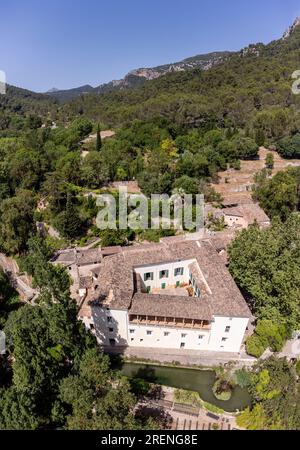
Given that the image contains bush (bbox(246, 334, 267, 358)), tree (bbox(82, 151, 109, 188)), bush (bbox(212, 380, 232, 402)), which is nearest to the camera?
bush (bbox(212, 380, 232, 402))

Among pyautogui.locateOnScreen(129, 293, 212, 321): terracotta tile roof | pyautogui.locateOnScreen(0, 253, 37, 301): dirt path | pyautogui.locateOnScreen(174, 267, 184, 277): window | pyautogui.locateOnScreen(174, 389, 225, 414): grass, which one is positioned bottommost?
pyautogui.locateOnScreen(174, 389, 225, 414): grass

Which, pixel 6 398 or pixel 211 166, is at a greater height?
pixel 211 166

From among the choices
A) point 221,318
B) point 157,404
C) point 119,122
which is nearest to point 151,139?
point 119,122

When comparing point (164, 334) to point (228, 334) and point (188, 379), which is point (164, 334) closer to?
point (188, 379)

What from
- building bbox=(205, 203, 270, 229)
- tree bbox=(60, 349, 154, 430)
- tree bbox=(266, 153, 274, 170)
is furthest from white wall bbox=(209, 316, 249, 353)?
tree bbox=(266, 153, 274, 170)

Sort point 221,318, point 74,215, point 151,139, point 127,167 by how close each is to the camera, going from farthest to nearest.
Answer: point 151,139
point 127,167
point 74,215
point 221,318

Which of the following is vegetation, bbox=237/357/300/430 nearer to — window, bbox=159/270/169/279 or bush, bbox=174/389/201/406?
bush, bbox=174/389/201/406

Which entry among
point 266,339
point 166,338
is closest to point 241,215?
point 266,339

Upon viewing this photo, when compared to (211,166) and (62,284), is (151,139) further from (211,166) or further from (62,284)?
(62,284)
